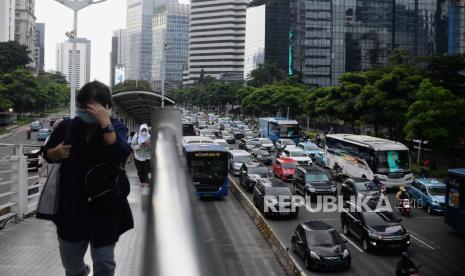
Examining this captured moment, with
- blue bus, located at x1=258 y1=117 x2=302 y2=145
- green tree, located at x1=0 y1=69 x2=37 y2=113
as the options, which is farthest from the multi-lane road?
green tree, located at x1=0 y1=69 x2=37 y2=113

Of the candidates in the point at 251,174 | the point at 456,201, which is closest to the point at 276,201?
the point at 456,201

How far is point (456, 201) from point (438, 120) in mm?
11622

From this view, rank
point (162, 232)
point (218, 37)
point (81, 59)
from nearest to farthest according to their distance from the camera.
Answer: point (162, 232) < point (81, 59) < point (218, 37)

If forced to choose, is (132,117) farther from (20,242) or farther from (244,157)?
(20,242)

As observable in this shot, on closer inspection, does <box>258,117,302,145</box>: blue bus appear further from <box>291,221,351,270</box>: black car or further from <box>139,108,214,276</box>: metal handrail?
<box>139,108,214,276</box>: metal handrail

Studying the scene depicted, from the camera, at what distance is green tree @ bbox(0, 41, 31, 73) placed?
7709 cm

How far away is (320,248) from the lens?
552 inches

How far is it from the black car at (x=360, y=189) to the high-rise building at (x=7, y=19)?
344 ft

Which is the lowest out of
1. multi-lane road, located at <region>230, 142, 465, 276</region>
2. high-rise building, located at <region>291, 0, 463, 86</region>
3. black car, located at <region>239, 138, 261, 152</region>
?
multi-lane road, located at <region>230, 142, 465, 276</region>

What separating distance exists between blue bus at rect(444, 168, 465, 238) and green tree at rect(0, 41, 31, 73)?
7179 cm

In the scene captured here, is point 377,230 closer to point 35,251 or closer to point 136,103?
point 136,103

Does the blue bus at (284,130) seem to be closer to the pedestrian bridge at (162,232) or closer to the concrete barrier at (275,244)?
the pedestrian bridge at (162,232)

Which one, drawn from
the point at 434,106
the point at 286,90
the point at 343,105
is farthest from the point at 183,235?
the point at 286,90

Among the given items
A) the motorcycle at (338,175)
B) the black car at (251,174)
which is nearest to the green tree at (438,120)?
the motorcycle at (338,175)
